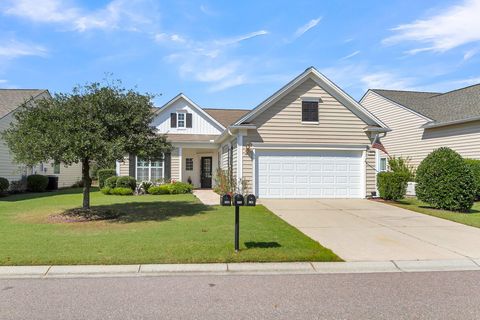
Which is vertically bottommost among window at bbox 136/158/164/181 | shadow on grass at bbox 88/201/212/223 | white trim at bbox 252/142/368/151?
shadow on grass at bbox 88/201/212/223

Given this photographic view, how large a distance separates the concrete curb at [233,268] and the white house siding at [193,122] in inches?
766

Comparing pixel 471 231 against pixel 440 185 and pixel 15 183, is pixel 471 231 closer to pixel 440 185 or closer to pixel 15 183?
pixel 440 185

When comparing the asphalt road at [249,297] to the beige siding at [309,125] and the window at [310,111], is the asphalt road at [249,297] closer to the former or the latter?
the beige siding at [309,125]

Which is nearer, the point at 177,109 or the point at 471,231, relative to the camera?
the point at 471,231

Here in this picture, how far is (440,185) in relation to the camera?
14.4 m

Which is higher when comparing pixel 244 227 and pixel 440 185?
pixel 440 185

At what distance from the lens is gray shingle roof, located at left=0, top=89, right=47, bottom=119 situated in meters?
22.7

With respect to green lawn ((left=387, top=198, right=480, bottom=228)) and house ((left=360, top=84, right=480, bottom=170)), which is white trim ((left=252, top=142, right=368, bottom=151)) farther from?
house ((left=360, top=84, right=480, bottom=170))

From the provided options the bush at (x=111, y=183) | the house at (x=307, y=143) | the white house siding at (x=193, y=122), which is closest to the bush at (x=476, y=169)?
the house at (x=307, y=143)

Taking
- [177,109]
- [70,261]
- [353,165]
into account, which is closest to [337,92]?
[353,165]

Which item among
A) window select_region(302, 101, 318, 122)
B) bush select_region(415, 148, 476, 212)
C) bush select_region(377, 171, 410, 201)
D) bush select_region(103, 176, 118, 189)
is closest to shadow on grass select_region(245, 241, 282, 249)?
bush select_region(415, 148, 476, 212)

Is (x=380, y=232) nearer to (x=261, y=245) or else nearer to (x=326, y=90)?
(x=261, y=245)

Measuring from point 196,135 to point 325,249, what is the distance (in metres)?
18.7

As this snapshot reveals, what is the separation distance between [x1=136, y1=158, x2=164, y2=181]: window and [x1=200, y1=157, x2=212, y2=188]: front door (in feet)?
11.3
